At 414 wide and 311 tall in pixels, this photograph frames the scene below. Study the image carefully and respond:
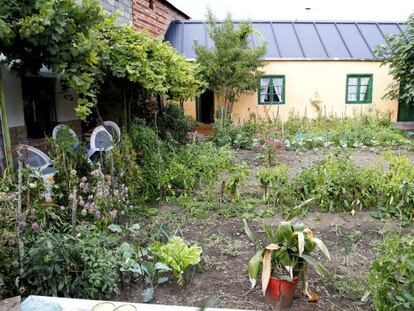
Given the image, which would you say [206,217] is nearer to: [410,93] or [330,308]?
[330,308]

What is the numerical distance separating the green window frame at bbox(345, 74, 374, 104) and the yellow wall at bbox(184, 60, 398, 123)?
130 mm

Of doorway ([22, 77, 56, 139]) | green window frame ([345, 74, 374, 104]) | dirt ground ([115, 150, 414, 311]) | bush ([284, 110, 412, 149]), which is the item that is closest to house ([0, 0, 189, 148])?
doorway ([22, 77, 56, 139])

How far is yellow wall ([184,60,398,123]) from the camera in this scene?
477 inches

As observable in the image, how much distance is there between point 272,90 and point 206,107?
265 cm

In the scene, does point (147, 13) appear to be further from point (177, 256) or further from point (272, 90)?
point (177, 256)

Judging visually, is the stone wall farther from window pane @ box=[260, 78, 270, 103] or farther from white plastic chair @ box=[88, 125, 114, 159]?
white plastic chair @ box=[88, 125, 114, 159]

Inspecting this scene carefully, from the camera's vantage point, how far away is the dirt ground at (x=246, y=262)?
8.58ft

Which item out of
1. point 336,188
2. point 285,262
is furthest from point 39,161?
point 336,188

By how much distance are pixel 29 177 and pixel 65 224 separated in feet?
1.98

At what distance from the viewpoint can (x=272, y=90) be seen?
12.3 metres

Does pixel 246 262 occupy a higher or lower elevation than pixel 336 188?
lower

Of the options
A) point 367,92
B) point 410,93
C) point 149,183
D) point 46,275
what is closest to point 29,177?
point 46,275

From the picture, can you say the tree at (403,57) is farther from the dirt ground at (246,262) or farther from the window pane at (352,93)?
the dirt ground at (246,262)

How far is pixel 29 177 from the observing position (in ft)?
10.7
